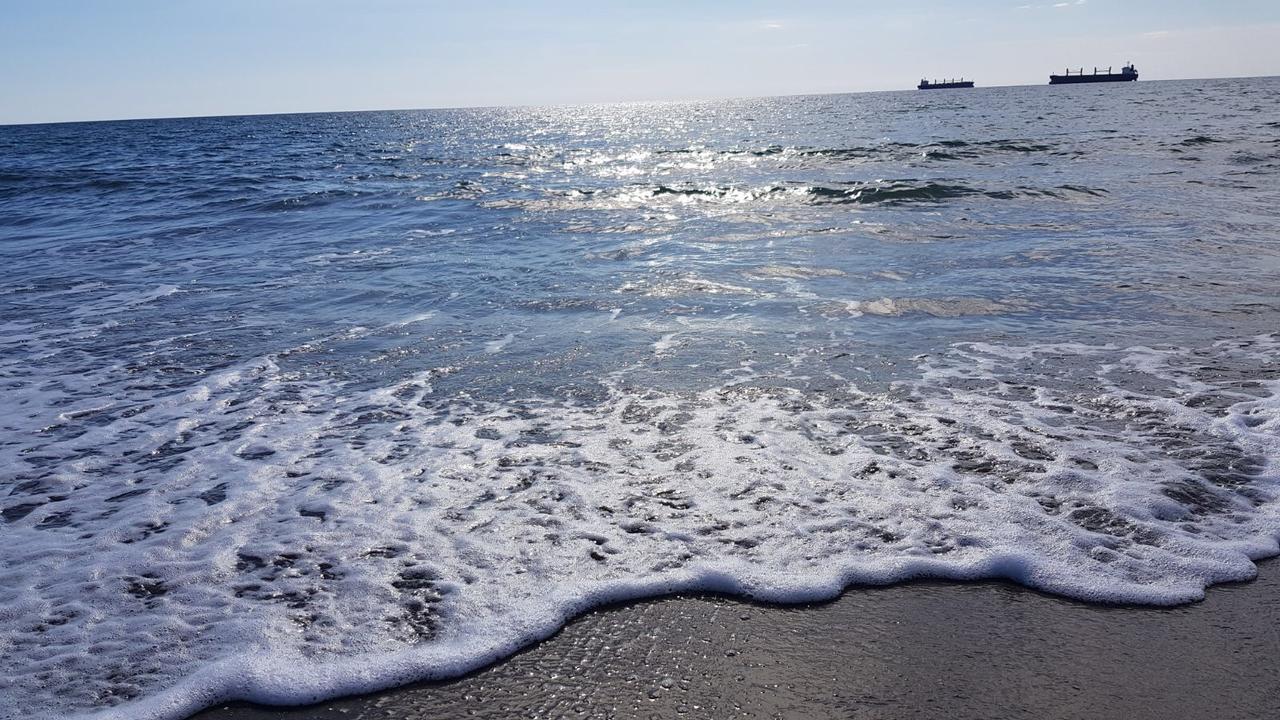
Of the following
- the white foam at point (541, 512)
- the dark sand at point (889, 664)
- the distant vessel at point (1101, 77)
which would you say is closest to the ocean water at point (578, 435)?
the white foam at point (541, 512)

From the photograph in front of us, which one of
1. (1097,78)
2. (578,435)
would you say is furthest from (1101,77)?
(578,435)

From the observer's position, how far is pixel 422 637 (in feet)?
9.53

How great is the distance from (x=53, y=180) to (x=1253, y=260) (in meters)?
28.8

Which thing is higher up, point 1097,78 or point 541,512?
point 1097,78

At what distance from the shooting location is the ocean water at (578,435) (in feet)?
10.2

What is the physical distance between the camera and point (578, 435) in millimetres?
4738

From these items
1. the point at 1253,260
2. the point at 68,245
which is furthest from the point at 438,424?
the point at 68,245

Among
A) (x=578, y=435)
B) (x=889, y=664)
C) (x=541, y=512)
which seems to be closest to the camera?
(x=889, y=664)

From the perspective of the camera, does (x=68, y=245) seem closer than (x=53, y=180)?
Yes

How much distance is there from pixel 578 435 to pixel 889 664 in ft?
8.06

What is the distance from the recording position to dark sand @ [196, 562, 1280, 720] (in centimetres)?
248

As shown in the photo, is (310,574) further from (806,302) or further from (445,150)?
(445,150)

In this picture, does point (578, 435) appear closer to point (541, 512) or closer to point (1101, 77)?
point (541, 512)

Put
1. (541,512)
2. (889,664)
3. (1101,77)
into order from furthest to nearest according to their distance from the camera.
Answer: (1101,77) → (541,512) → (889,664)
